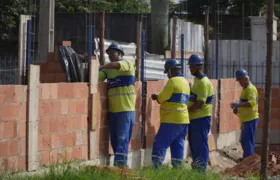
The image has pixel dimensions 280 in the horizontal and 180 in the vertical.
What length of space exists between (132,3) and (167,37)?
48.1 ft

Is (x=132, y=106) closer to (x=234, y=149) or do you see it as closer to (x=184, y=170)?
(x=184, y=170)

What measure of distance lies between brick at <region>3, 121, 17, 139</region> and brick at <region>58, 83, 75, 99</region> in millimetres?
1280

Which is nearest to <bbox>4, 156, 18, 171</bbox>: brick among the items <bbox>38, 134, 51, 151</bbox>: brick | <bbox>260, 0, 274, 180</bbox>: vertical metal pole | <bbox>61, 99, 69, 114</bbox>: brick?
<bbox>38, 134, 51, 151</bbox>: brick

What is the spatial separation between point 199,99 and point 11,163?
421 cm

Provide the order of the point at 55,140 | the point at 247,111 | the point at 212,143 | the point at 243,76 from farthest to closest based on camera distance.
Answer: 1. the point at 212,143
2. the point at 247,111
3. the point at 243,76
4. the point at 55,140

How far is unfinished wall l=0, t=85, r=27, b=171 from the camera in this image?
29.1ft

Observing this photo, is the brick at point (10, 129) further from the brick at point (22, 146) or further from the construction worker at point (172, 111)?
the construction worker at point (172, 111)

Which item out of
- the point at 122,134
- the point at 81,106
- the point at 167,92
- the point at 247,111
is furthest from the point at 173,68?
the point at 247,111

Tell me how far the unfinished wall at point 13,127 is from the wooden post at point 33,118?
0.22ft

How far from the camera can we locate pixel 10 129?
356 inches

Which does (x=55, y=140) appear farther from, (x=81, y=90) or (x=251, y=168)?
(x=251, y=168)

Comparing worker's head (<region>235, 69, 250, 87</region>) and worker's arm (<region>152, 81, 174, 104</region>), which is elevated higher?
worker's head (<region>235, 69, 250, 87</region>)

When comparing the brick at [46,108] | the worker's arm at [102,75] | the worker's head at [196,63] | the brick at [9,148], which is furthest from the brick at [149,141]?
the brick at [9,148]

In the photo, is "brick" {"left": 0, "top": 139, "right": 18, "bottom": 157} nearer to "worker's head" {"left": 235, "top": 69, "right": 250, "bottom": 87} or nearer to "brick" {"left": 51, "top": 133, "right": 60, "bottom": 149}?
"brick" {"left": 51, "top": 133, "right": 60, "bottom": 149}
